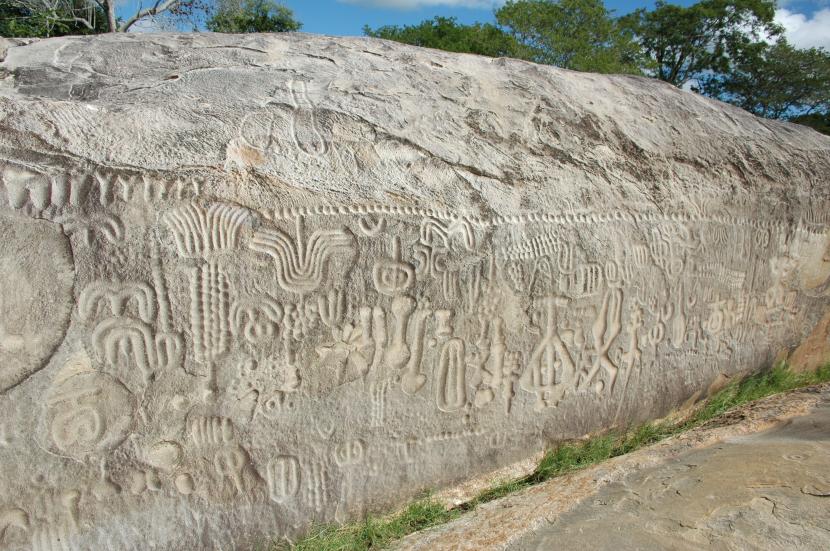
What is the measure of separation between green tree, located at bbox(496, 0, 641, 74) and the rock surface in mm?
11229

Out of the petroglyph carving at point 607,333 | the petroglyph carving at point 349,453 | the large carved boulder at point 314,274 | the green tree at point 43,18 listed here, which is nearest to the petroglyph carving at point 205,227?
the large carved boulder at point 314,274

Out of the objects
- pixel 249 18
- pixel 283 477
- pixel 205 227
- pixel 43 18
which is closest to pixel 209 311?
pixel 205 227

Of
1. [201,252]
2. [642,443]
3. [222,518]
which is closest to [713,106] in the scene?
[642,443]

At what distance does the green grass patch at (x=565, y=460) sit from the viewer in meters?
2.17

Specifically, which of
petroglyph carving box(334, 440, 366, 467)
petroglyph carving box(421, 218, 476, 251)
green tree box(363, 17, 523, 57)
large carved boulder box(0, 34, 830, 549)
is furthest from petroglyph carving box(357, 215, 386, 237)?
green tree box(363, 17, 523, 57)

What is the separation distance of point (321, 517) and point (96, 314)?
3.22 feet

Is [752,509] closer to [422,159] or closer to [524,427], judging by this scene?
[524,427]

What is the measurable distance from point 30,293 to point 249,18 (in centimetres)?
1120

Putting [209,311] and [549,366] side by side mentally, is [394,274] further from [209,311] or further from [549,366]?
[549,366]

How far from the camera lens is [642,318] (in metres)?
2.88

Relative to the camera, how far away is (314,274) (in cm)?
213

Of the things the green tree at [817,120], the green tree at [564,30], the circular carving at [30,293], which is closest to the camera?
the circular carving at [30,293]

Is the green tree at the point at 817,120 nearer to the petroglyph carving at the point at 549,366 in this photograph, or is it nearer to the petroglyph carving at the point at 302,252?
the petroglyph carving at the point at 549,366

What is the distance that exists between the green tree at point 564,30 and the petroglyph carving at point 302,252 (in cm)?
1159
